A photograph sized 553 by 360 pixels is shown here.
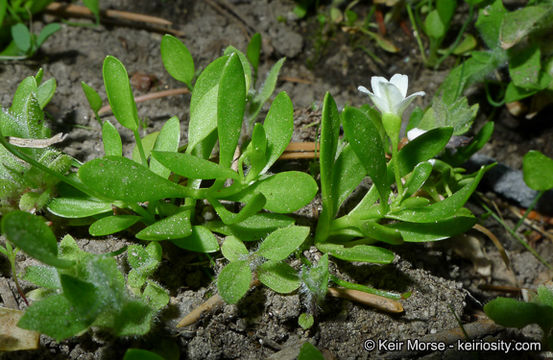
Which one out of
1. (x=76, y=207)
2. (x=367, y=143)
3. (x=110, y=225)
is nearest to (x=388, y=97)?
(x=367, y=143)

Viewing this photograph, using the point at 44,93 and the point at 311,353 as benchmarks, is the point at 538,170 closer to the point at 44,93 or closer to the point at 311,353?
the point at 311,353

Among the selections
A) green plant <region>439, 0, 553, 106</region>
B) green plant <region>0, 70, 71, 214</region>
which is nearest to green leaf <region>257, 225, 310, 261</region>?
green plant <region>0, 70, 71, 214</region>

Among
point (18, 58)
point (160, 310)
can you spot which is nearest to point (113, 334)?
point (160, 310)

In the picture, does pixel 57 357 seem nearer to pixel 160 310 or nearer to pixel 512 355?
pixel 160 310

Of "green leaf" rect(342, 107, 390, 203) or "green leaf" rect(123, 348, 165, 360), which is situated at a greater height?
"green leaf" rect(342, 107, 390, 203)

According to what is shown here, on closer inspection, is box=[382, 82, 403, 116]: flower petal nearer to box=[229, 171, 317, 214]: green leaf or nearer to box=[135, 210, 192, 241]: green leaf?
box=[229, 171, 317, 214]: green leaf

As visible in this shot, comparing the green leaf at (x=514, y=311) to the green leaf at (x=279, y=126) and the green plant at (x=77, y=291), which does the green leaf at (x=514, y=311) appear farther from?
the green plant at (x=77, y=291)
